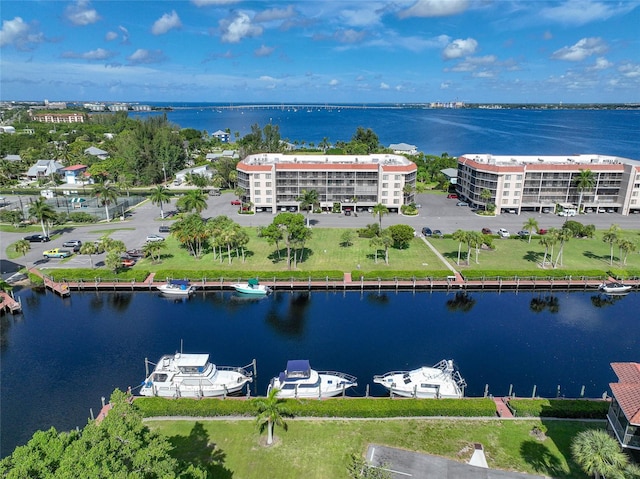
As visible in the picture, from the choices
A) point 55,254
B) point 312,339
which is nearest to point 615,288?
point 312,339

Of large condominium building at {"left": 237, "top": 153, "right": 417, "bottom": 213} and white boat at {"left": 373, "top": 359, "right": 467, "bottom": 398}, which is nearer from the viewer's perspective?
white boat at {"left": 373, "top": 359, "right": 467, "bottom": 398}

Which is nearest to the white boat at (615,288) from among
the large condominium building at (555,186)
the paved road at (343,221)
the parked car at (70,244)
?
the paved road at (343,221)

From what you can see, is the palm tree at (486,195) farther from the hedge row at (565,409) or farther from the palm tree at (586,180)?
the hedge row at (565,409)

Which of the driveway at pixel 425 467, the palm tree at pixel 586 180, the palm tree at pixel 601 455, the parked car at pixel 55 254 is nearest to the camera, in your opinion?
the palm tree at pixel 601 455

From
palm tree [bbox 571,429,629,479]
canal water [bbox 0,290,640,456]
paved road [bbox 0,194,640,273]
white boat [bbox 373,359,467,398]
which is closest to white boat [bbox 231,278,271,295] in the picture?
canal water [bbox 0,290,640,456]

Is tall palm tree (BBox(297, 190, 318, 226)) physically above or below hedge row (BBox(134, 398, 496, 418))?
above

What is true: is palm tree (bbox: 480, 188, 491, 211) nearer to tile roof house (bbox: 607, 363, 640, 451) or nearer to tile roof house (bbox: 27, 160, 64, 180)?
tile roof house (bbox: 607, 363, 640, 451)

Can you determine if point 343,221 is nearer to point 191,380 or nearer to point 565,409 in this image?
point 191,380
